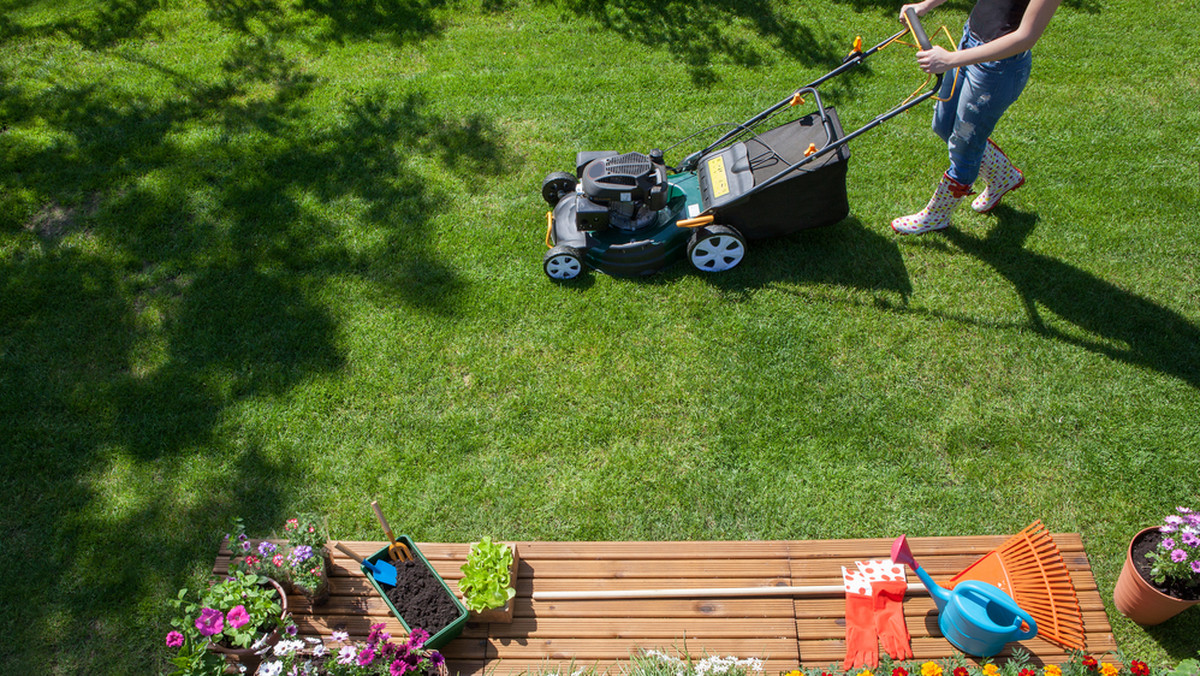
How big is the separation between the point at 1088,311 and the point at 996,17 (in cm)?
190

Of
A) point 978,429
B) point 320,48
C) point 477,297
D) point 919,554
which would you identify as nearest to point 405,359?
point 477,297

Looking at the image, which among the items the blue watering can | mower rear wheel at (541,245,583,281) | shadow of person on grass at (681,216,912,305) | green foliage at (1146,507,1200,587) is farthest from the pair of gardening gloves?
mower rear wheel at (541,245,583,281)

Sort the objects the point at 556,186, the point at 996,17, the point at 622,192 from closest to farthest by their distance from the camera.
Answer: the point at 996,17 → the point at 622,192 → the point at 556,186

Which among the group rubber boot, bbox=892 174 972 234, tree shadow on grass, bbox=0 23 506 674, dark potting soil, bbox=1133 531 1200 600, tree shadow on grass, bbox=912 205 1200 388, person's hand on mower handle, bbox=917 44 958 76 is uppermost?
person's hand on mower handle, bbox=917 44 958 76

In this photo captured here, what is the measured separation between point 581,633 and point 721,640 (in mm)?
613

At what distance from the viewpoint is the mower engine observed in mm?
4223

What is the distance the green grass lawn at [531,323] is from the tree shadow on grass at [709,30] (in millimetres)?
54

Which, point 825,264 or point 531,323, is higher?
point 825,264

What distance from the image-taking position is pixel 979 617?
2.87 m

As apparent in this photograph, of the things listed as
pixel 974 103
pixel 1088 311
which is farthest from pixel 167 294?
pixel 1088 311

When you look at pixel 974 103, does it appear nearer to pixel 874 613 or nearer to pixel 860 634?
pixel 874 613

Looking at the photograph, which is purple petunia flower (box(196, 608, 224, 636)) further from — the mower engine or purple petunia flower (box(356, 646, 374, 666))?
the mower engine

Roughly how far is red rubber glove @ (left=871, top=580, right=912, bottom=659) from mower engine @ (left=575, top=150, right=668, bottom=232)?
2.44 m

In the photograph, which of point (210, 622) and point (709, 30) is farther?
point (709, 30)
